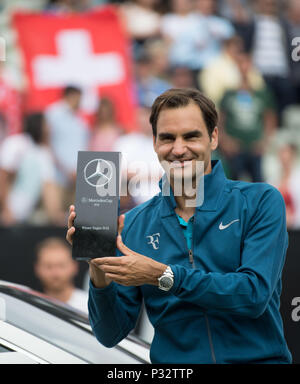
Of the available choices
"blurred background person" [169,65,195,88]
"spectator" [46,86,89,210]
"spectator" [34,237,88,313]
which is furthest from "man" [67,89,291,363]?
"blurred background person" [169,65,195,88]

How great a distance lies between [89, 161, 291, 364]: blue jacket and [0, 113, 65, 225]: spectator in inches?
146

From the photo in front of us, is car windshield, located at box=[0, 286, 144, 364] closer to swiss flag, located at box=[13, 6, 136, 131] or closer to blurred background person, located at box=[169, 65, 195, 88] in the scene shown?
swiss flag, located at box=[13, 6, 136, 131]

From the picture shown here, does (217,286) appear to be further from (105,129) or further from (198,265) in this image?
(105,129)

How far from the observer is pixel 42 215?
602cm

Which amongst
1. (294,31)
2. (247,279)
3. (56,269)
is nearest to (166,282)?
(247,279)

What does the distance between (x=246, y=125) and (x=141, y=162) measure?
130 centimetres

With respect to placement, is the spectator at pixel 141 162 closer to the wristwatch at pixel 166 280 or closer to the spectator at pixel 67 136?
the spectator at pixel 67 136

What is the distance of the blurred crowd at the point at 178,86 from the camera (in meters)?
6.07

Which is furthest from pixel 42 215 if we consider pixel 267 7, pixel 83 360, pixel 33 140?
pixel 83 360

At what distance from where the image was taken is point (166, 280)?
2.00 metres

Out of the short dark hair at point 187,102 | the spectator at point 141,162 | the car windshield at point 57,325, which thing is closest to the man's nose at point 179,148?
the short dark hair at point 187,102

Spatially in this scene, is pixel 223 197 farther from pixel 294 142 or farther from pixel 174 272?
pixel 294 142

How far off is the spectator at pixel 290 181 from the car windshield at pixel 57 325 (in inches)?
151
